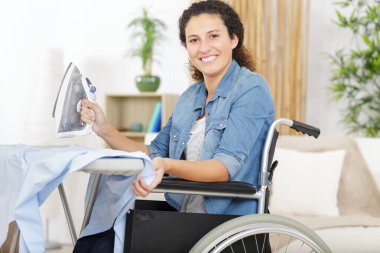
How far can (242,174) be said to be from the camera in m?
1.83

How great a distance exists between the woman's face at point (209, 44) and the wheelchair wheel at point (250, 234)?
538 millimetres

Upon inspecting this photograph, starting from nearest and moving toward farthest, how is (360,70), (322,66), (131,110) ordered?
1. (360,70)
2. (322,66)
3. (131,110)

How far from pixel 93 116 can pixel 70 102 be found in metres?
0.11

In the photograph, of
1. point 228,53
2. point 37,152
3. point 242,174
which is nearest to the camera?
point 37,152

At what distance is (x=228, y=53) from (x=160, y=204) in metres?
0.50

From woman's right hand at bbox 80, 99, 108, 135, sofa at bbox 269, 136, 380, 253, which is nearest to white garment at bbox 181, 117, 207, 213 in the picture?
woman's right hand at bbox 80, 99, 108, 135

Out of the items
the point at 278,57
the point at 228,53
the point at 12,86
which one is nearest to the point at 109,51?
the point at 12,86

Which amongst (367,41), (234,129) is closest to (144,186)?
(234,129)

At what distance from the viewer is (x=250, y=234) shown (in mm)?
1584

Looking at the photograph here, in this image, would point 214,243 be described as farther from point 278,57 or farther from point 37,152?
point 278,57

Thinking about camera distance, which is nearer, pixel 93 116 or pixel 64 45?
pixel 93 116

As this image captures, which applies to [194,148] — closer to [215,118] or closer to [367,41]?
[215,118]

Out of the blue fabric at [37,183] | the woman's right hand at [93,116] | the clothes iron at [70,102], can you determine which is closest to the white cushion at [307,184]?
the woman's right hand at [93,116]

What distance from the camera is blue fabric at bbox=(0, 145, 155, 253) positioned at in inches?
54.4
